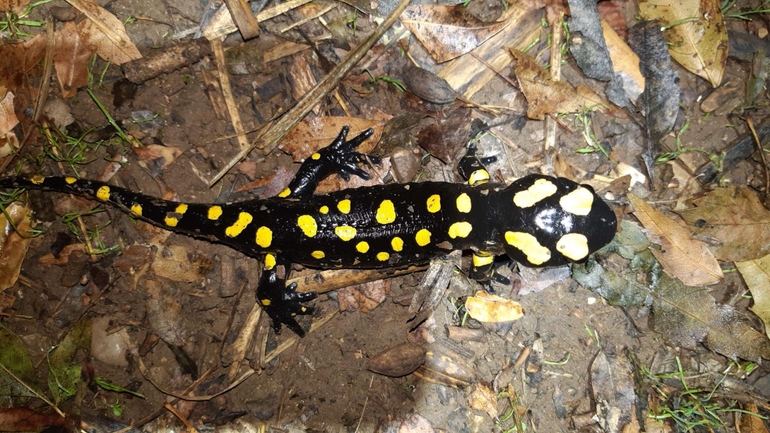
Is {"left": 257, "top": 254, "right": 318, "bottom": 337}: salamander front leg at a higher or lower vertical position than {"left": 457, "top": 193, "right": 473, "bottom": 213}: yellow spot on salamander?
lower

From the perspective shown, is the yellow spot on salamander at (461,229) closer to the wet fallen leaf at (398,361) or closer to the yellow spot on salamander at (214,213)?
the wet fallen leaf at (398,361)

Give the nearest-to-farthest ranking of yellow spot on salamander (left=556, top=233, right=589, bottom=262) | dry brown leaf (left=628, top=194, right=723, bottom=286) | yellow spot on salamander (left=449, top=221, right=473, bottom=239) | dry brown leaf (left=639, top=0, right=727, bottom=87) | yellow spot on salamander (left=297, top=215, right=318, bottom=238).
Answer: yellow spot on salamander (left=556, top=233, right=589, bottom=262) → yellow spot on salamander (left=449, top=221, right=473, bottom=239) → yellow spot on salamander (left=297, top=215, right=318, bottom=238) → dry brown leaf (left=628, top=194, right=723, bottom=286) → dry brown leaf (left=639, top=0, right=727, bottom=87)

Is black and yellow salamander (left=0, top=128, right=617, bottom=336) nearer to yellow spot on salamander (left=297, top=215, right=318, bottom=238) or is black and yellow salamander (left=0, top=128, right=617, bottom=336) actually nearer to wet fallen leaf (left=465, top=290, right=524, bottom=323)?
yellow spot on salamander (left=297, top=215, right=318, bottom=238)

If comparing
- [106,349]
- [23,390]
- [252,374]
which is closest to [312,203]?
[252,374]

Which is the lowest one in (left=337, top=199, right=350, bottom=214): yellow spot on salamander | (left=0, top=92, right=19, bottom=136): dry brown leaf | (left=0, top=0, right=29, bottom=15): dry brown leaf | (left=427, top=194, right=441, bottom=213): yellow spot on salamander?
(left=427, top=194, right=441, bottom=213): yellow spot on salamander

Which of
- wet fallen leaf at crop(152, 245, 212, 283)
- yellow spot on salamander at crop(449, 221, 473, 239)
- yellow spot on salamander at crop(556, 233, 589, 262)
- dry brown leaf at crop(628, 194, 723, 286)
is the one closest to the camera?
yellow spot on salamander at crop(556, 233, 589, 262)

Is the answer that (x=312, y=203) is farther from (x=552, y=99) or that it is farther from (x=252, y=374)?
(x=552, y=99)

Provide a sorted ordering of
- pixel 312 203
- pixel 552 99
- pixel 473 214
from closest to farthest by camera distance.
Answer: pixel 473 214 → pixel 312 203 → pixel 552 99

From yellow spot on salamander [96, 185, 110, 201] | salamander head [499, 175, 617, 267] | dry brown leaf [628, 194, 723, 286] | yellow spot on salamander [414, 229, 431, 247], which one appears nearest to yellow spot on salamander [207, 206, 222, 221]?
yellow spot on salamander [96, 185, 110, 201]
